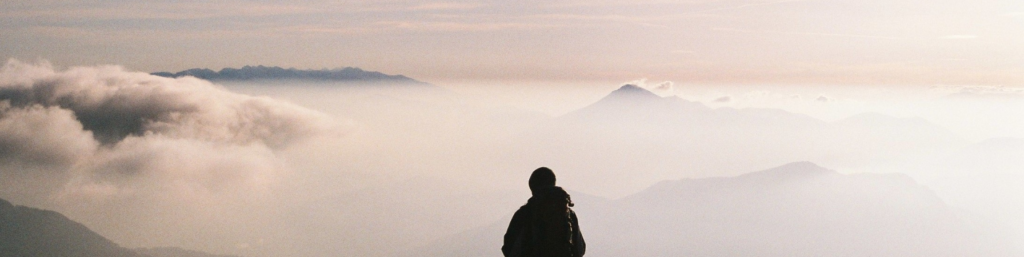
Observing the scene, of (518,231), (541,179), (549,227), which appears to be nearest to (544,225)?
(549,227)

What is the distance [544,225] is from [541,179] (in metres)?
0.56

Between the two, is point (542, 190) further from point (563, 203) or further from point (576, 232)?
point (576, 232)

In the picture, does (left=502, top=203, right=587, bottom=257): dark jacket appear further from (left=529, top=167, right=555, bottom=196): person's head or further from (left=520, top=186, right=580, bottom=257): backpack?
(left=529, top=167, right=555, bottom=196): person's head

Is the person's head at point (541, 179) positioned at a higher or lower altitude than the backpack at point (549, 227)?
higher

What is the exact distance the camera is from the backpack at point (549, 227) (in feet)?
24.3

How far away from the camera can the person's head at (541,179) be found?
7.25 meters

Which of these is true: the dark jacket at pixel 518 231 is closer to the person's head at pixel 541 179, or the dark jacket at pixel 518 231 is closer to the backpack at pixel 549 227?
the backpack at pixel 549 227

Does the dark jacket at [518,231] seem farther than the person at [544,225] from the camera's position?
Yes

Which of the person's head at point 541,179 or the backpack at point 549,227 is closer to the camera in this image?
the person's head at point 541,179

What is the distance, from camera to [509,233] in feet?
25.0

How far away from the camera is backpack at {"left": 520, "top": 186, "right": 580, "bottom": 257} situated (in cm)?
739

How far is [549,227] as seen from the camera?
24.8 feet

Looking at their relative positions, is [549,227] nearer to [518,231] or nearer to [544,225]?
[544,225]

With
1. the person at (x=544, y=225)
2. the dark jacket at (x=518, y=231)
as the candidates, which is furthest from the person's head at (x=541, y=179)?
the dark jacket at (x=518, y=231)
